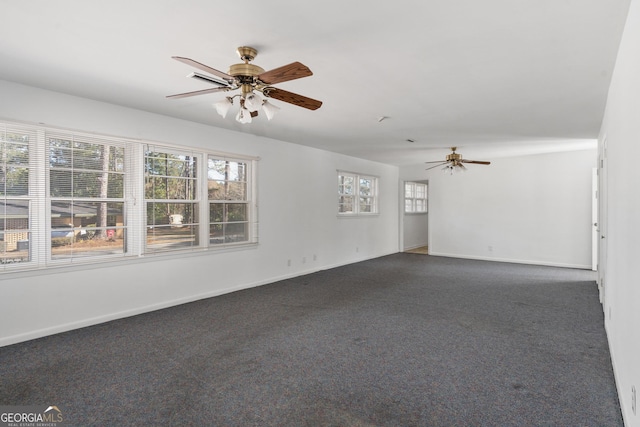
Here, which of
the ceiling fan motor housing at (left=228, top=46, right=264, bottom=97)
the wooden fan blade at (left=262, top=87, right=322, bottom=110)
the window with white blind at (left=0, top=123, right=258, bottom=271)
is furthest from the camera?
the window with white blind at (left=0, top=123, right=258, bottom=271)

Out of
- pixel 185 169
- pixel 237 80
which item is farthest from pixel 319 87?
pixel 185 169

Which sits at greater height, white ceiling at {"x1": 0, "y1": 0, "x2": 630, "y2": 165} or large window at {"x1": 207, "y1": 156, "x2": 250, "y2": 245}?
white ceiling at {"x1": 0, "y1": 0, "x2": 630, "y2": 165}

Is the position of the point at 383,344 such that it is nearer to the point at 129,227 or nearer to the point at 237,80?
the point at 237,80

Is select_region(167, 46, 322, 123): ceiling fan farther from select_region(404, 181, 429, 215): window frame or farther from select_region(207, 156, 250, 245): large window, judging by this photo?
select_region(404, 181, 429, 215): window frame

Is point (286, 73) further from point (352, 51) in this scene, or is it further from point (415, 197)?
point (415, 197)

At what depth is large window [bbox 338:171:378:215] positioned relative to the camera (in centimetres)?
773

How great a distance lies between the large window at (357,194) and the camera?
773 centimetres

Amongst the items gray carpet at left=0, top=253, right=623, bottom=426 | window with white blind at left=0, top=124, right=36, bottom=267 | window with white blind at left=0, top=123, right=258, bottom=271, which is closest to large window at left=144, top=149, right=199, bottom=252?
window with white blind at left=0, top=123, right=258, bottom=271

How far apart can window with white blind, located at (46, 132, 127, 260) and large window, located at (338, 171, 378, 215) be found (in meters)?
4.46

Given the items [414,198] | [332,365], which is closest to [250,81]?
[332,365]

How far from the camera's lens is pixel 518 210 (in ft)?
25.4

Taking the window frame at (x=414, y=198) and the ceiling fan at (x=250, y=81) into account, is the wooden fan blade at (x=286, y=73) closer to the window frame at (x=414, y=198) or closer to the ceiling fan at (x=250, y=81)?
the ceiling fan at (x=250, y=81)

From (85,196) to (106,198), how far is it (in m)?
0.21

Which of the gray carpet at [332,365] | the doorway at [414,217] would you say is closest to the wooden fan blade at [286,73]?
the gray carpet at [332,365]
